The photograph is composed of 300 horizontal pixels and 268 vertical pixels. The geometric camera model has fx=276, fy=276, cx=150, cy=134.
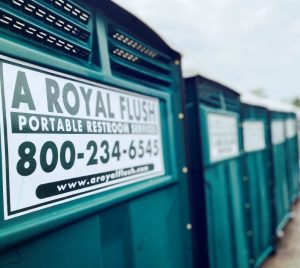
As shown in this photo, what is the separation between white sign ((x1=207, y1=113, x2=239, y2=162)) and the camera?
8.83 feet

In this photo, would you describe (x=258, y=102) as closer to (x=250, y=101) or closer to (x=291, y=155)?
(x=250, y=101)

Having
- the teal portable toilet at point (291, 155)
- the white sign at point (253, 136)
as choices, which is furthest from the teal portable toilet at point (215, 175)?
the teal portable toilet at point (291, 155)

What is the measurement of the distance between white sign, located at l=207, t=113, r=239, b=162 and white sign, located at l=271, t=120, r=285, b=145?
235 cm

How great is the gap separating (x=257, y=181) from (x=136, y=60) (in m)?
3.16

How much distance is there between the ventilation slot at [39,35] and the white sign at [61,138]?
137 mm

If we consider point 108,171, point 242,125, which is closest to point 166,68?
point 108,171

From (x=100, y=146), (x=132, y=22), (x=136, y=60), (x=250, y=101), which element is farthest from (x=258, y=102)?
(x=100, y=146)

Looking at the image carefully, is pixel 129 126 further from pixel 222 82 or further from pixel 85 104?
pixel 222 82

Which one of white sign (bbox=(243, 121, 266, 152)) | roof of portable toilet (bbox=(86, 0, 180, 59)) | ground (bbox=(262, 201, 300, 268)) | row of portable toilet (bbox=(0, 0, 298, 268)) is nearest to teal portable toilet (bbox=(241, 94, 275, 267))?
white sign (bbox=(243, 121, 266, 152))

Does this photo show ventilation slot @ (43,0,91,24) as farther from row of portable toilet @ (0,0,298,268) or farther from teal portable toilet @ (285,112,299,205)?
teal portable toilet @ (285,112,299,205)

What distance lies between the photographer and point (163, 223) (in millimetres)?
1905

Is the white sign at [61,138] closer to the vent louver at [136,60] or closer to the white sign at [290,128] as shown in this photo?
the vent louver at [136,60]

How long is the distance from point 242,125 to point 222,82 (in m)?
0.79

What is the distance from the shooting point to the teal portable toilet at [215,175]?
253 cm
